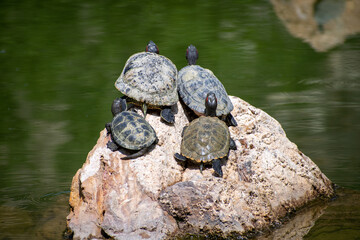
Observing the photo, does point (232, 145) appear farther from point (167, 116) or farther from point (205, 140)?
point (167, 116)

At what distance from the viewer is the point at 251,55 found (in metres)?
9.88

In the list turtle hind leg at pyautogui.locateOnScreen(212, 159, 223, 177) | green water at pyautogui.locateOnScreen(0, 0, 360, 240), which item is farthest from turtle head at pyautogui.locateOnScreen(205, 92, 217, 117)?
green water at pyautogui.locateOnScreen(0, 0, 360, 240)

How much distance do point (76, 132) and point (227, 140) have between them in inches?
128

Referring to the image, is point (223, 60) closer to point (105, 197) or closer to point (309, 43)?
point (309, 43)

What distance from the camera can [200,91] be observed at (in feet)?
16.8

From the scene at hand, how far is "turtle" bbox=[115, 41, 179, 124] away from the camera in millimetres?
4906

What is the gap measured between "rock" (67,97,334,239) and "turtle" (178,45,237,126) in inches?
11.8

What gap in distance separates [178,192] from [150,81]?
4.12 ft

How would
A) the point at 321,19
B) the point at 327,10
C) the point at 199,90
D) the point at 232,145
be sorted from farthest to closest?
1. the point at 327,10
2. the point at 321,19
3. the point at 199,90
4. the point at 232,145

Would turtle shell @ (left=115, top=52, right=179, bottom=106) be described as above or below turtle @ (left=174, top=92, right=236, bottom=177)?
above

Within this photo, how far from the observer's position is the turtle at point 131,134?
4.49 metres

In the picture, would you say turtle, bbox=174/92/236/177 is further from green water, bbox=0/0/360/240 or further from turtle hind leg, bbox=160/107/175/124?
green water, bbox=0/0/360/240

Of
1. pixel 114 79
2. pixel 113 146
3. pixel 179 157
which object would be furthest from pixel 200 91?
pixel 114 79

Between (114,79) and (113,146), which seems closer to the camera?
(113,146)
